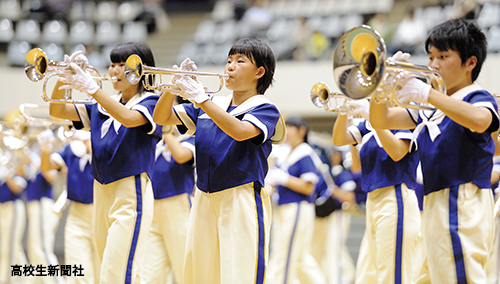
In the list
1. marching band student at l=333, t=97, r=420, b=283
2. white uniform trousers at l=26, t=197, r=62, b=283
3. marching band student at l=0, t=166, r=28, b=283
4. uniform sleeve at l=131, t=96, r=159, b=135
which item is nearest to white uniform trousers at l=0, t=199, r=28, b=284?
marching band student at l=0, t=166, r=28, b=283

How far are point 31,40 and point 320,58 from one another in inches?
280

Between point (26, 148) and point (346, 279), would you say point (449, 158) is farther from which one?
point (26, 148)

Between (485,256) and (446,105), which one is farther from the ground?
(446,105)

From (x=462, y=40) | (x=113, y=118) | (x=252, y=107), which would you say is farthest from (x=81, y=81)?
(x=462, y=40)

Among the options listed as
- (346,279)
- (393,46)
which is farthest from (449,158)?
(393,46)

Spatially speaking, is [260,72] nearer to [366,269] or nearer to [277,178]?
[366,269]

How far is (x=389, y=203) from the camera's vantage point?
13.9ft

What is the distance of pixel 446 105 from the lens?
258 cm

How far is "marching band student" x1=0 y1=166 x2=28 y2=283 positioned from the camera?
7.36 metres

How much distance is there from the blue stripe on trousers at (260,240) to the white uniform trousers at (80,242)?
2059mm

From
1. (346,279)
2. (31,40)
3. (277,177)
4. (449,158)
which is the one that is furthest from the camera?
(31,40)

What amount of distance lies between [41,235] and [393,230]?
4.17m

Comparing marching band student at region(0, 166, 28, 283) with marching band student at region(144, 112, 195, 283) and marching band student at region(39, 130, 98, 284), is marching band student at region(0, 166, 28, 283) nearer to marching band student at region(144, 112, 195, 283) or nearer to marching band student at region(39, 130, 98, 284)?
marching band student at region(39, 130, 98, 284)

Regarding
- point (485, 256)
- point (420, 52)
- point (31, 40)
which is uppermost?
point (31, 40)
